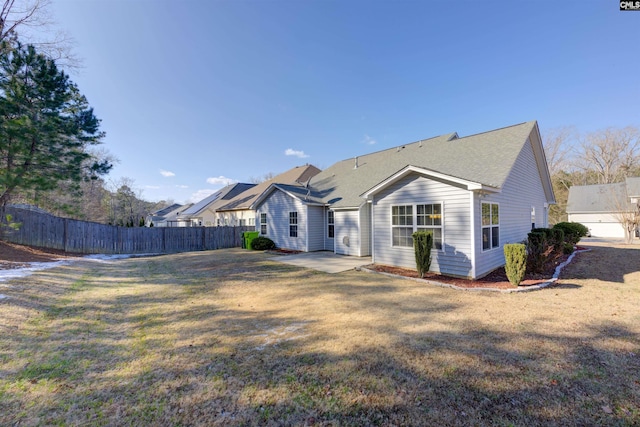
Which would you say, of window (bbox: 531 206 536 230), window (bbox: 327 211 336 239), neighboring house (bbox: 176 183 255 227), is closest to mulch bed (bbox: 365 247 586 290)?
window (bbox: 531 206 536 230)

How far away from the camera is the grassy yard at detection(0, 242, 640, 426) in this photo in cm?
254

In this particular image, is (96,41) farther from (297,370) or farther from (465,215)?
(465,215)

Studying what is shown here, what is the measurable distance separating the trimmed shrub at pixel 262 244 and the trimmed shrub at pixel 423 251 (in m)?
9.83

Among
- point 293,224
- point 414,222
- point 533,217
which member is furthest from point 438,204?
point 293,224

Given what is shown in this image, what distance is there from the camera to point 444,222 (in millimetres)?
8289

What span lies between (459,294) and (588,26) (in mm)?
13688

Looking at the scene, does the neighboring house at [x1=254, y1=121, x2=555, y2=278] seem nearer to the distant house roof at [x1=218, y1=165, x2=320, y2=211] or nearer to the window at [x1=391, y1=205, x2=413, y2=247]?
the window at [x1=391, y1=205, x2=413, y2=247]

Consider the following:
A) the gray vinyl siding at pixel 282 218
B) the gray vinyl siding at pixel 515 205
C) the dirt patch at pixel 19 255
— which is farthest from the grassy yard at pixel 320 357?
the gray vinyl siding at pixel 282 218

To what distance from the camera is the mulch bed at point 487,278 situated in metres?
7.13

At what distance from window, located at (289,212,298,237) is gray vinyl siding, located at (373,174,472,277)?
5.92 meters

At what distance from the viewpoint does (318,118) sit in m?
21.8

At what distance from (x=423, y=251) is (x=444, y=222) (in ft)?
4.00

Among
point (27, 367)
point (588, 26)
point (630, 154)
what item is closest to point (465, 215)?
point (27, 367)

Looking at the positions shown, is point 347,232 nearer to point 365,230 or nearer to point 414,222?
point 365,230
